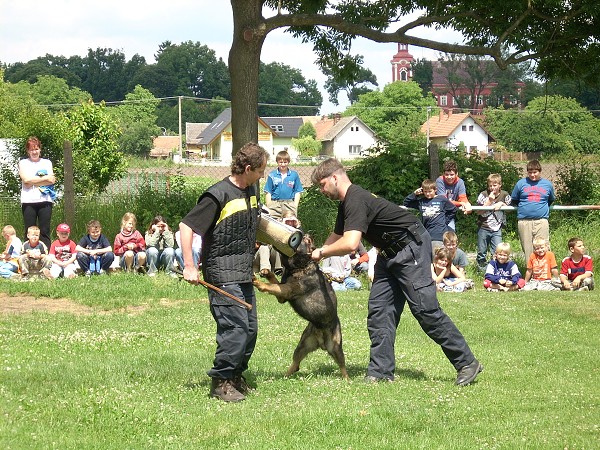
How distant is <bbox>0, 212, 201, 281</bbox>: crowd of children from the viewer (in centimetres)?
1445

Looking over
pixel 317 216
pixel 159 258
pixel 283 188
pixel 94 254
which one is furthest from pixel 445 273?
pixel 94 254

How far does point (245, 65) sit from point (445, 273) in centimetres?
476

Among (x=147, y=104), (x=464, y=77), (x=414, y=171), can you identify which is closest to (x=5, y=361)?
(x=414, y=171)

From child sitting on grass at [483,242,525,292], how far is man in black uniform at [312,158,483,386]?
6.66 meters

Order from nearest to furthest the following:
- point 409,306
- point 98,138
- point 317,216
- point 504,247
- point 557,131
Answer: point 409,306
point 504,247
point 317,216
point 98,138
point 557,131

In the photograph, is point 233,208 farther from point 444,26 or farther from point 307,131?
point 307,131

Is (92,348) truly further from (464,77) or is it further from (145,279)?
(464,77)

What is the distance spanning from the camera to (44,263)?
1450 centimetres

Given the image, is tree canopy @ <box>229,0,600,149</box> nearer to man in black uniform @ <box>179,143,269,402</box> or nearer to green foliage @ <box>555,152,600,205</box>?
green foliage @ <box>555,152,600,205</box>

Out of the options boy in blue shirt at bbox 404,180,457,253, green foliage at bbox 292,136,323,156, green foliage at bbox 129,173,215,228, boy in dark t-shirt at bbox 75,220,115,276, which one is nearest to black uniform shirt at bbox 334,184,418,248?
boy in blue shirt at bbox 404,180,457,253

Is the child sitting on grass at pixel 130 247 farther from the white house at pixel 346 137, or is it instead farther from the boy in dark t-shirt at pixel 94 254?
the white house at pixel 346 137

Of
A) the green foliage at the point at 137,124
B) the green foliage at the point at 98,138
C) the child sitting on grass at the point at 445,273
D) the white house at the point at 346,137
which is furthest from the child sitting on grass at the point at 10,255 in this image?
the white house at the point at 346,137

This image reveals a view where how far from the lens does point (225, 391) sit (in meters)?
7.11

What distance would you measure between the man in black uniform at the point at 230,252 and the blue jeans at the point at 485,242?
28.8ft
